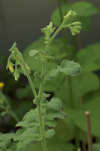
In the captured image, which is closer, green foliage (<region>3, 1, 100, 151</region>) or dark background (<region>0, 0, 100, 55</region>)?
green foliage (<region>3, 1, 100, 151</region>)

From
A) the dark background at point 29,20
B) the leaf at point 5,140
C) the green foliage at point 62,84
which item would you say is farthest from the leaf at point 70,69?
the dark background at point 29,20

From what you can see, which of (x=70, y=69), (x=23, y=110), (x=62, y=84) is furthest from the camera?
(x=23, y=110)

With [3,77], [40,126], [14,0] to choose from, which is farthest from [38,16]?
[40,126]

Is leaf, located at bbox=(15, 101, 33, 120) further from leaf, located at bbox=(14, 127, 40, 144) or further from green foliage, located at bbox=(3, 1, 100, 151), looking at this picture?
leaf, located at bbox=(14, 127, 40, 144)

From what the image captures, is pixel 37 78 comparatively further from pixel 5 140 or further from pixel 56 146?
pixel 56 146

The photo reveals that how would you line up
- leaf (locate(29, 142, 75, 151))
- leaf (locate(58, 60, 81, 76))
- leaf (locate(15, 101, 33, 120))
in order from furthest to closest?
leaf (locate(15, 101, 33, 120)), leaf (locate(29, 142, 75, 151)), leaf (locate(58, 60, 81, 76))

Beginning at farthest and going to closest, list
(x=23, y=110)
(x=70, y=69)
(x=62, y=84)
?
(x=23, y=110) → (x=62, y=84) → (x=70, y=69)

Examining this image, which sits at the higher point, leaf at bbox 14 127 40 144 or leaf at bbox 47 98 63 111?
leaf at bbox 47 98 63 111

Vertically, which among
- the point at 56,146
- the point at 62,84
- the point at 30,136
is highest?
the point at 30,136

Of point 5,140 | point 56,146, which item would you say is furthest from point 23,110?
point 5,140

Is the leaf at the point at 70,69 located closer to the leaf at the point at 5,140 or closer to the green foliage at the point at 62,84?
the green foliage at the point at 62,84

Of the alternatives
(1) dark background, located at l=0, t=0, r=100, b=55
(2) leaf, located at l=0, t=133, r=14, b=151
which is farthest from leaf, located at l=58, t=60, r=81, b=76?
(1) dark background, located at l=0, t=0, r=100, b=55

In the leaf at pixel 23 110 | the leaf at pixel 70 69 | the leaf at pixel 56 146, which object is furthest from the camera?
the leaf at pixel 23 110
